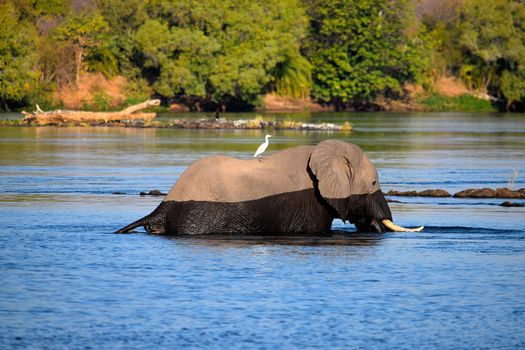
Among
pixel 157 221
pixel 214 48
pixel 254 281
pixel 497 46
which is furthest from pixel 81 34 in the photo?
pixel 254 281

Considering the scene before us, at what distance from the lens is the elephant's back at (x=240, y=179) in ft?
56.7

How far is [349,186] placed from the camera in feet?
57.8

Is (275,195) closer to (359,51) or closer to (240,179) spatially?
(240,179)

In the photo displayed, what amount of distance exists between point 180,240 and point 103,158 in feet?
68.4

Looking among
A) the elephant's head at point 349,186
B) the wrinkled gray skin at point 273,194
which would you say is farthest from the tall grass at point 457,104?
the wrinkled gray skin at point 273,194

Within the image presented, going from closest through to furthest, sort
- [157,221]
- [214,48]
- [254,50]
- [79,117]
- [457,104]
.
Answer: [157,221] < [79,117] < [214,48] < [254,50] < [457,104]

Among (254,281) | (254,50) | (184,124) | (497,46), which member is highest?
(497,46)

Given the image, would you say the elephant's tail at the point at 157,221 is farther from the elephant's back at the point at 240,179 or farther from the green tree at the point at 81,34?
the green tree at the point at 81,34

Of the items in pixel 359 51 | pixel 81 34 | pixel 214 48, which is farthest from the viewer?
pixel 359 51

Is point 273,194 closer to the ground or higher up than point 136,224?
higher up

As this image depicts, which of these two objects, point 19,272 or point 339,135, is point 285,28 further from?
point 19,272

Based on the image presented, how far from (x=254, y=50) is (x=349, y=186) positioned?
82.5 metres

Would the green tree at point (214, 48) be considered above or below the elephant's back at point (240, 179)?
above

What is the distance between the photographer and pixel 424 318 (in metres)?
12.4
